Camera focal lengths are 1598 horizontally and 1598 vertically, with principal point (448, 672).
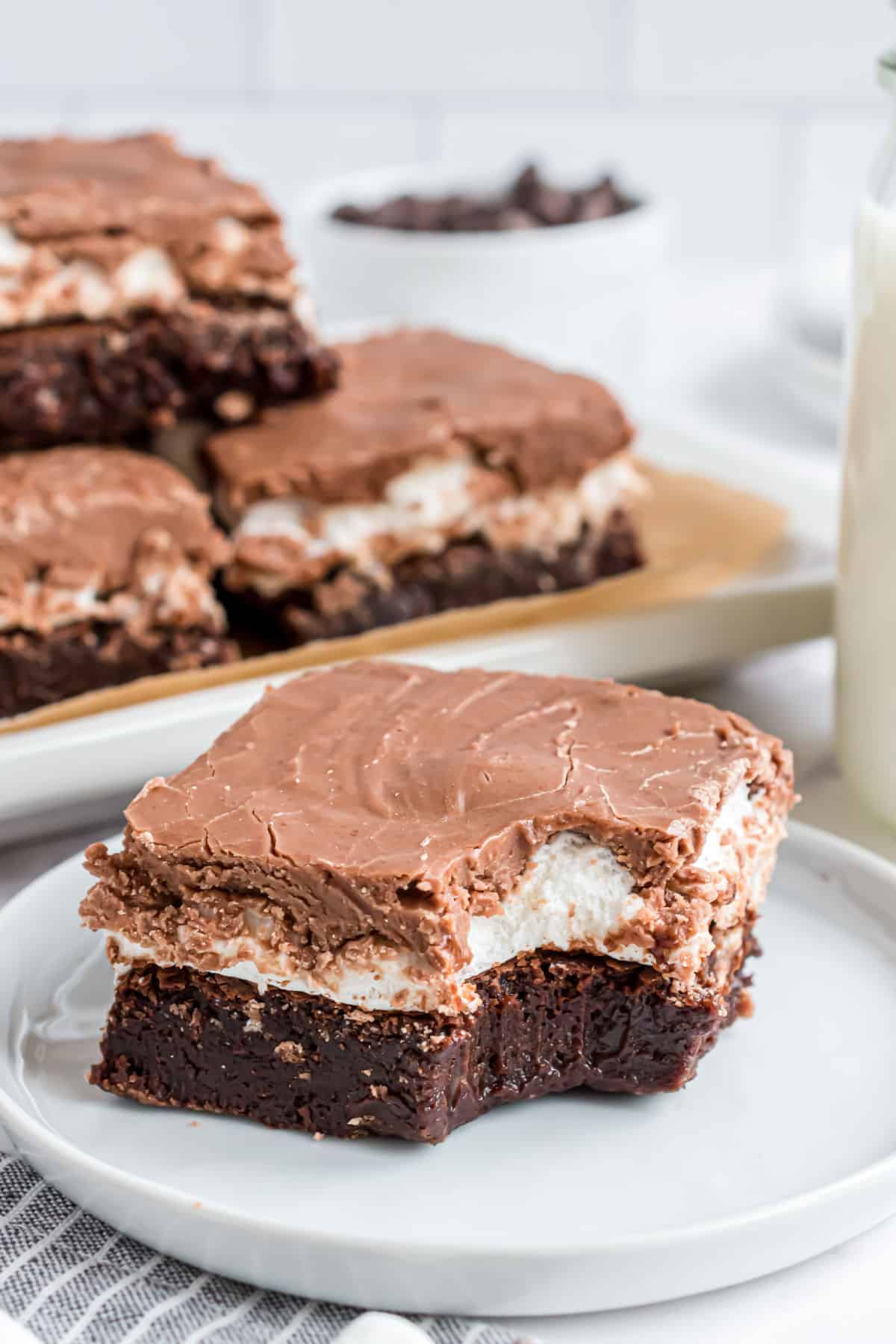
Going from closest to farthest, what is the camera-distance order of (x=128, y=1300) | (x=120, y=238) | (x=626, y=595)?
(x=128, y=1300), (x=120, y=238), (x=626, y=595)

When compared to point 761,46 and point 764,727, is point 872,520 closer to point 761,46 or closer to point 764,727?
point 764,727

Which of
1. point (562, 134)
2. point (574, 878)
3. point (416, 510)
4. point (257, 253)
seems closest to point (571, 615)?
point (416, 510)

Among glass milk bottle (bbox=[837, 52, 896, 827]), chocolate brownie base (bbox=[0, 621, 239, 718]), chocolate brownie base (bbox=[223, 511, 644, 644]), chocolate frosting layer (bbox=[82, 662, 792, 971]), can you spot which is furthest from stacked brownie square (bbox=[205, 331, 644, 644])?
chocolate frosting layer (bbox=[82, 662, 792, 971])

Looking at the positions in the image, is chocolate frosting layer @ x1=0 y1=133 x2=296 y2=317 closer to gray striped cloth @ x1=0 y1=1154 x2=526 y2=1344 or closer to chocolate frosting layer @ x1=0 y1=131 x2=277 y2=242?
chocolate frosting layer @ x1=0 y1=131 x2=277 y2=242

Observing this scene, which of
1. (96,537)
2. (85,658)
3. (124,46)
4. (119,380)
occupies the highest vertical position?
(124,46)

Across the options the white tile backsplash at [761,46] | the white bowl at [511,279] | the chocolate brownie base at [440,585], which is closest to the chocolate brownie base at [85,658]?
the chocolate brownie base at [440,585]

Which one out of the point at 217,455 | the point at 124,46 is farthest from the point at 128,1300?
the point at 124,46

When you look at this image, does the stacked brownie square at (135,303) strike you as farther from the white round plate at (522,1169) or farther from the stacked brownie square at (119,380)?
the white round plate at (522,1169)

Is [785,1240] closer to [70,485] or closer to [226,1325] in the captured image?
[226,1325]
